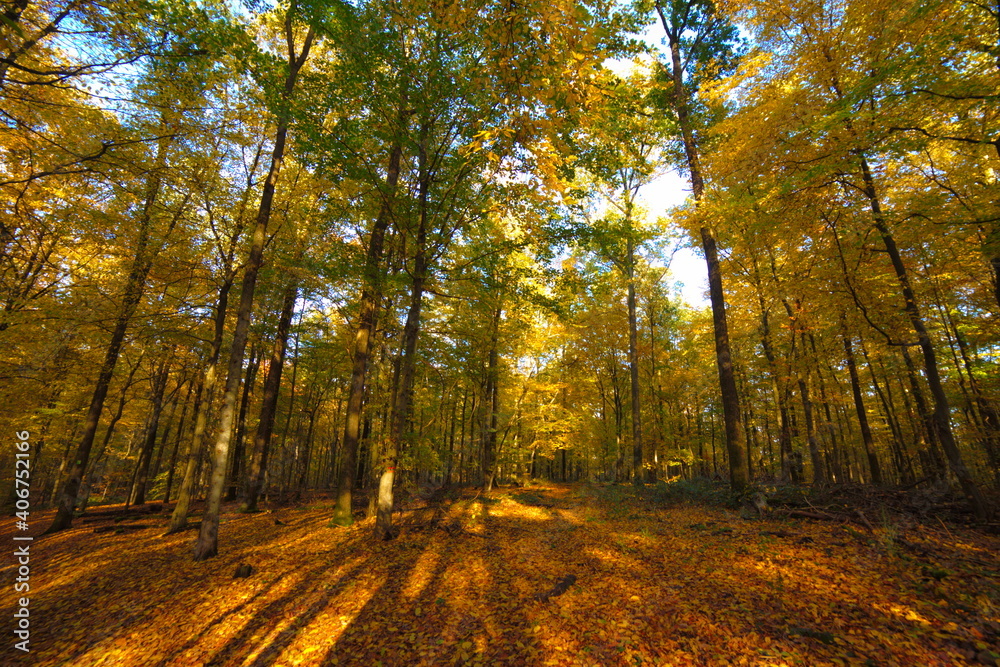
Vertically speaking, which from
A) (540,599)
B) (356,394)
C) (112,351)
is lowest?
(540,599)

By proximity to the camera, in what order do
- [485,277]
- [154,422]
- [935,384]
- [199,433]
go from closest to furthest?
[935,384], [485,277], [199,433], [154,422]

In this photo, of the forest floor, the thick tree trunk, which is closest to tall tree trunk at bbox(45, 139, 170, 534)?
the thick tree trunk

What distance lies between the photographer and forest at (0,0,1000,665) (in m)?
4.83

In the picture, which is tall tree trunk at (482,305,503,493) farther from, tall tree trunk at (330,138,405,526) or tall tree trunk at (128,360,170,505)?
tall tree trunk at (128,360,170,505)

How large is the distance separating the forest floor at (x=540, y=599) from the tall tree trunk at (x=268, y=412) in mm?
4607

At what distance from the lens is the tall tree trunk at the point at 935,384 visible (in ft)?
22.4

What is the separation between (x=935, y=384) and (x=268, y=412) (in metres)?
19.0

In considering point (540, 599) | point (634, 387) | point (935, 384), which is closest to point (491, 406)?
point (634, 387)

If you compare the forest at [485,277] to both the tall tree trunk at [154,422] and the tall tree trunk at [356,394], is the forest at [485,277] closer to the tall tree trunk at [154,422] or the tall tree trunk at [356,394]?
the tall tree trunk at [356,394]

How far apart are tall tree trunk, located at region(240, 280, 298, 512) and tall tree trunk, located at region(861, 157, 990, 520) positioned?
15.9m

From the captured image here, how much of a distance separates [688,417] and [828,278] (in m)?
24.5

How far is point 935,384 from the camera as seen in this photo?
24.1 feet

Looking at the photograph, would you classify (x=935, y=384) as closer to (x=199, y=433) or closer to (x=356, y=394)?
(x=356, y=394)

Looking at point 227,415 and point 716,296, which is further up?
point 716,296
